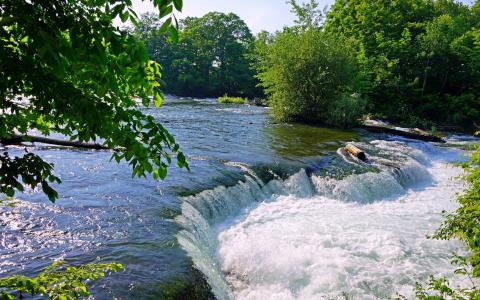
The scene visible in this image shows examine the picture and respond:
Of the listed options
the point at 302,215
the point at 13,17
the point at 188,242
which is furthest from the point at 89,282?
the point at 302,215

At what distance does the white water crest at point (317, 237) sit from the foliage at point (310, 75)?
Result: 512 inches

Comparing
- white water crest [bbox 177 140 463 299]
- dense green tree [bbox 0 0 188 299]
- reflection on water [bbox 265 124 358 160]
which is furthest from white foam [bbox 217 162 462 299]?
dense green tree [bbox 0 0 188 299]

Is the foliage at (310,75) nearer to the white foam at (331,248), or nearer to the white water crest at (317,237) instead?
the white water crest at (317,237)

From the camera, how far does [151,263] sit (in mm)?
6125

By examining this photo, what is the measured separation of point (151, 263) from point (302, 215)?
17.4 ft

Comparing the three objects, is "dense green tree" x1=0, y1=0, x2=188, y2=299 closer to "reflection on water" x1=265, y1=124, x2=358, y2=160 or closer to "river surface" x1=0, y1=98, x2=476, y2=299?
"river surface" x1=0, y1=98, x2=476, y2=299

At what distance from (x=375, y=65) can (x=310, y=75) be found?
1174cm

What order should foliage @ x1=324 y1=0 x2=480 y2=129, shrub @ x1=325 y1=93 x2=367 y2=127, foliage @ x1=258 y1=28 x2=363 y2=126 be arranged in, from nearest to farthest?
shrub @ x1=325 y1=93 x2=367 y2=127, foliage @ x1=258 y1=28 x2=363 y2=126, foliage @ x1=324 y1=0 x2=480 y2=129

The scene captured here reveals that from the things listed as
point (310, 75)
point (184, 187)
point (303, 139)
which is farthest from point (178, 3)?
point (310, 75)

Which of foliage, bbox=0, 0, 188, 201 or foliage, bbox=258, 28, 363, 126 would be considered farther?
foliage, bbox=258, 28, 363, 126

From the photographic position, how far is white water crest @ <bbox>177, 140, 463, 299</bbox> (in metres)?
6.96

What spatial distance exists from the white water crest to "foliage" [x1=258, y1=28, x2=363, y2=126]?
13.0m

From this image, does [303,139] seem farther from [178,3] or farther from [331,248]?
[178,3]

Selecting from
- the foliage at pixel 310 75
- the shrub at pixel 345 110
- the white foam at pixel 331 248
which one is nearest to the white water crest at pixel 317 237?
the white foam at pixel 331 248
